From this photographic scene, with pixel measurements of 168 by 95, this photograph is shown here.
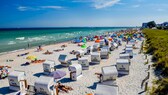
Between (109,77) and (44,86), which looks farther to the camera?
(109,77)

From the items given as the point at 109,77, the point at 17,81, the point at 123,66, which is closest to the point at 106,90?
the point at 109,77

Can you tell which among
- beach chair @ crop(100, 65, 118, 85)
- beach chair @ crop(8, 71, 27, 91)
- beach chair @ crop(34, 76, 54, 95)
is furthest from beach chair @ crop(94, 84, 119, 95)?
beach chair @ crop(8, 71, 27, 91)

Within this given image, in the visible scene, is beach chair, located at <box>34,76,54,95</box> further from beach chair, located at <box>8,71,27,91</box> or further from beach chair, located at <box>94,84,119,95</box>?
beach chair, located at <box>94,84,119,95</box>

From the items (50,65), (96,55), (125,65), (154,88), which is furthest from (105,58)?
(154,88)

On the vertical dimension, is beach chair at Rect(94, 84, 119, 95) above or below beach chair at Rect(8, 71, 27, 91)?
above

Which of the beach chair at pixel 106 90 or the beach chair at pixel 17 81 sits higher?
the beach chair at pixel 106 90

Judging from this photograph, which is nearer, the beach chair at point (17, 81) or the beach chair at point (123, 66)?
the beach chair at point (17, 81)

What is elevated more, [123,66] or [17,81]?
[123,66]

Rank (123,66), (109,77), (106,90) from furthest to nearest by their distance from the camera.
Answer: (123,66), (109,77), (106,90)

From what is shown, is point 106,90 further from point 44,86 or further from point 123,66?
point 123,66

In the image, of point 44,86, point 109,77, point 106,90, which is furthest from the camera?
point 109,77

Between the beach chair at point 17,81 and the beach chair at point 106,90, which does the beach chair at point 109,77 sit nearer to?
the beach chair at point 106,90

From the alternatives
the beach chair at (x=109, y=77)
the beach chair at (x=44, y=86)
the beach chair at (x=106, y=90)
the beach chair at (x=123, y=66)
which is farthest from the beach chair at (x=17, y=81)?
the beach chair at (x=123, y=66)

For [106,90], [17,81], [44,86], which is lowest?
[17,81]
